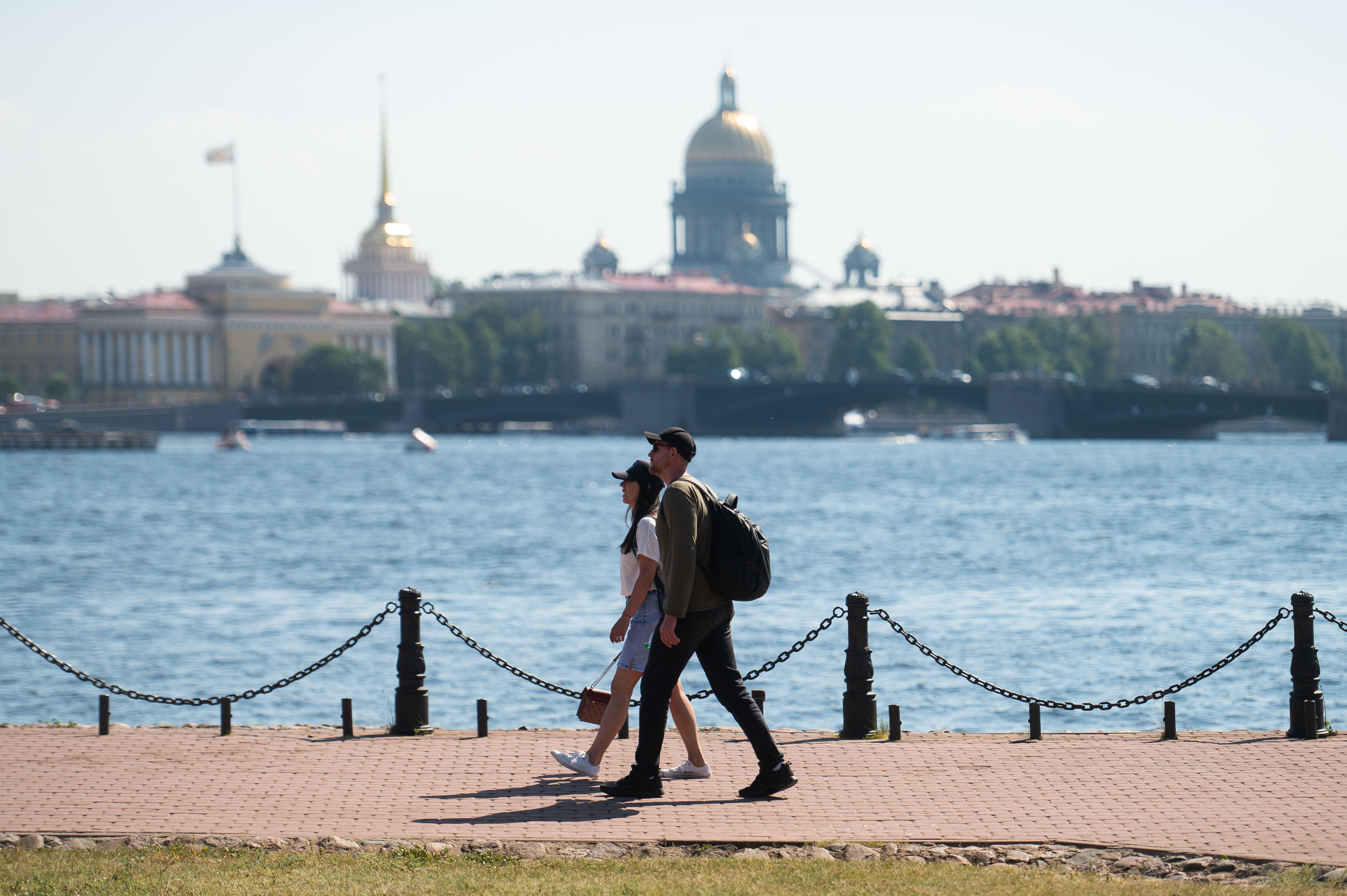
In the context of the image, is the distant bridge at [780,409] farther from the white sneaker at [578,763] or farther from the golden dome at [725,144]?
the white sneaker at [578,763]

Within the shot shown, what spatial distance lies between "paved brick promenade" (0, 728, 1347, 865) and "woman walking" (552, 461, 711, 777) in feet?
0.40

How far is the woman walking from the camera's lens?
8.98 metres

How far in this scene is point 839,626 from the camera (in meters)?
24.8

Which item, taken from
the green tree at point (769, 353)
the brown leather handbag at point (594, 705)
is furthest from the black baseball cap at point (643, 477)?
the green tree at point (769, 353)

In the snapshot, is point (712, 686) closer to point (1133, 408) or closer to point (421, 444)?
point (1133, 408)

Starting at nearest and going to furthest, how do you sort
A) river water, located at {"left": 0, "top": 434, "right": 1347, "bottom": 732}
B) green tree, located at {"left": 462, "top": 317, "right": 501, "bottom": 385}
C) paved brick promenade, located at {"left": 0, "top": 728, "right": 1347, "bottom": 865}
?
paved brick promenade, located at {"left": 0, "top": 728, "right": 1347, "bottom": 865}
river water, located at {"left": 0, "top": 434, "right": 1347, "bottom": 732}
green tree, located at {"left": 462, "top": 317, "right": 501, "bottom": 385}

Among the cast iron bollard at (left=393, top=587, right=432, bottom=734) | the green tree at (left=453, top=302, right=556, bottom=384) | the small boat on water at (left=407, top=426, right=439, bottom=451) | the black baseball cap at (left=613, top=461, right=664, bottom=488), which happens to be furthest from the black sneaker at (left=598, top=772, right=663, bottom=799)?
the green tree at (left=453, top=302, right=556, bottom=384)

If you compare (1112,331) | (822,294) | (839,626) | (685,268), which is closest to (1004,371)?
(1112,331)

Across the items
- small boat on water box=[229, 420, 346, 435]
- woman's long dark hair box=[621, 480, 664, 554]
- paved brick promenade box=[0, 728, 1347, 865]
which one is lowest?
small boat on water box=[229, 420, 346, 435]

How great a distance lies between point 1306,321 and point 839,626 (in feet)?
457

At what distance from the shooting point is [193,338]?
443 feet

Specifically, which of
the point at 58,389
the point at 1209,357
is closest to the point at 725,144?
the point at 1209,357

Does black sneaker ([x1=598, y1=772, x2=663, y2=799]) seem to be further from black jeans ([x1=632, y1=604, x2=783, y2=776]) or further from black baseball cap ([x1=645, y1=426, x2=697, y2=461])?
black baseball cap ([x1=645, y1=426, x2=697, y2=461])

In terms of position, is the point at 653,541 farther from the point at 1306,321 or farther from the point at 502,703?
the point at 1306,321
